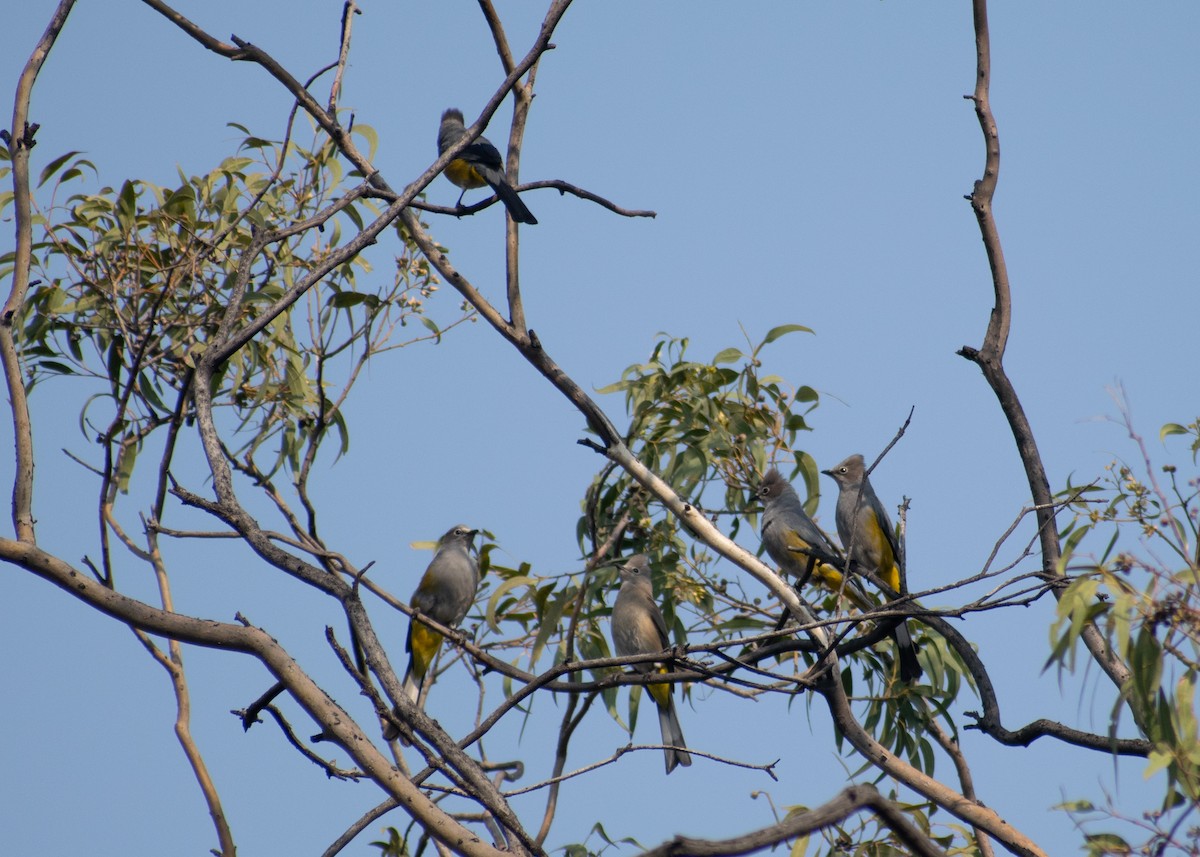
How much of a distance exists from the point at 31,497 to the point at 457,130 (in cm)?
649

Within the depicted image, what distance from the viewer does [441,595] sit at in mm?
6977

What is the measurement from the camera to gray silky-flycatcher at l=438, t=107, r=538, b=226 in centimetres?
530

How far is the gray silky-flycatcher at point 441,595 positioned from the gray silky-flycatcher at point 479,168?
191cm

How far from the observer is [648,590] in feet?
23.3

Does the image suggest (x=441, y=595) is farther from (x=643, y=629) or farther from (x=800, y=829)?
(x=800, y=829)

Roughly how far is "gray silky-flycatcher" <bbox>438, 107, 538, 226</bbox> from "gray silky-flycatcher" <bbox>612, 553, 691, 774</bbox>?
2118 mm

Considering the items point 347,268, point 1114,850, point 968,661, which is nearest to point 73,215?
point 347,268

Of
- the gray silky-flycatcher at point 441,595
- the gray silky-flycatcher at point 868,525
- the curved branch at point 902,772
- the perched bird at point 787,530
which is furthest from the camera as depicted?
the gray silky-flycatcher at point 868,525

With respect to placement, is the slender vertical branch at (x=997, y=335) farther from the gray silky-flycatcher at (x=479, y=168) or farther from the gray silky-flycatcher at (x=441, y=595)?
the gray silky-flycatcher at (x=441, y=595)

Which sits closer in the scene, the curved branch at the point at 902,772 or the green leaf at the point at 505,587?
the curved branch at the point at 902,772

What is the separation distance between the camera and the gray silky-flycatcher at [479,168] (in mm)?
5301

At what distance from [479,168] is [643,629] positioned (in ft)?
8.87

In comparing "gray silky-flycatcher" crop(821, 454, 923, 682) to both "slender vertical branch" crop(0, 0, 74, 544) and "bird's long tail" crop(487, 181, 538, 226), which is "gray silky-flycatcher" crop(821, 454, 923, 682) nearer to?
"bird's long tail" crop(487, 181, 538, 226)

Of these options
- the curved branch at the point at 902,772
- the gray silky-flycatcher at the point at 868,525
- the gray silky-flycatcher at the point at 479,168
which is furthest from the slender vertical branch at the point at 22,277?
the gray silky-flycatcher at the point at 868,525
